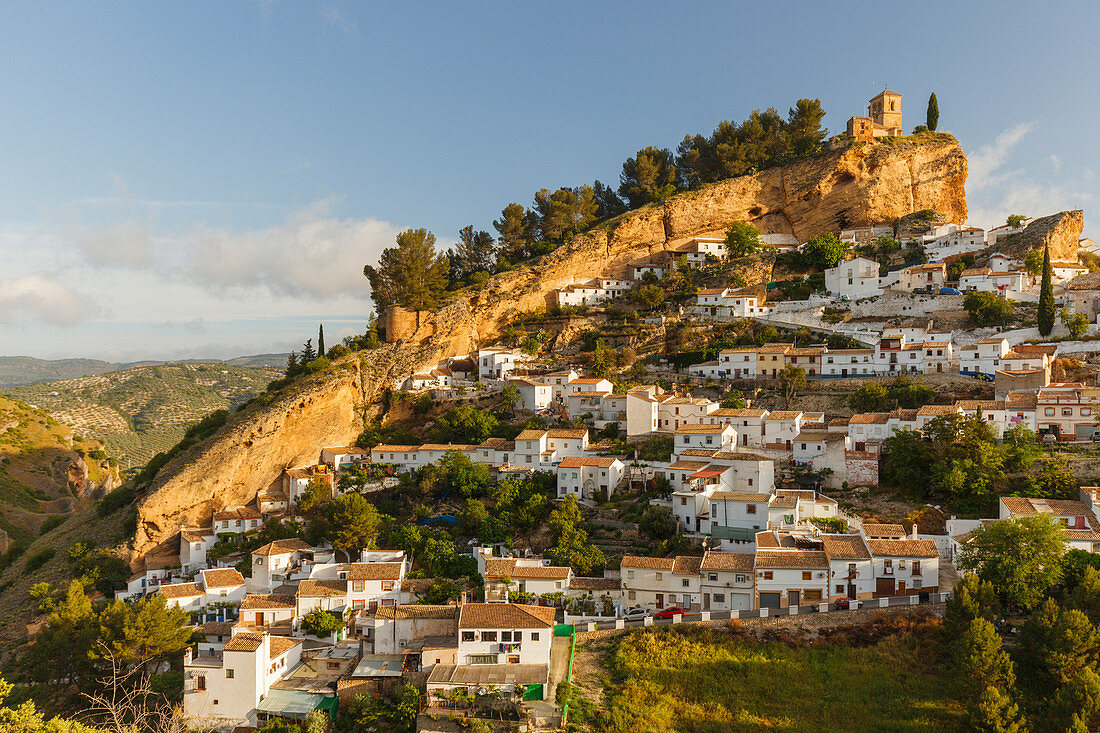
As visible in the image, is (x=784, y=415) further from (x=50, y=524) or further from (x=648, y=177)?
(x=50, y=524)

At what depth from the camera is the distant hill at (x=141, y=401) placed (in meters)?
94.4

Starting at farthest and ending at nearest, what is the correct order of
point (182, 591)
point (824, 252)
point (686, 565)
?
point (824, 252) < point (182, 591) < point (686, 565)

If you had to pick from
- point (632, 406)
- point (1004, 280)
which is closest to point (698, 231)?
point (1004, 280)

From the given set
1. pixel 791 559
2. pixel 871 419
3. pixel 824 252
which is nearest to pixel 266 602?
pixel 791 559

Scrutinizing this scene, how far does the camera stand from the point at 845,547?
974 inches

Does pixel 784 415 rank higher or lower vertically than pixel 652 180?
lower

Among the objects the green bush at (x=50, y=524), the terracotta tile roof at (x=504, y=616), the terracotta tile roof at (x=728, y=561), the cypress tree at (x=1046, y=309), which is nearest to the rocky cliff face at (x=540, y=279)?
the green bush at (x=50, y=524)

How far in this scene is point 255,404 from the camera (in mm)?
45812

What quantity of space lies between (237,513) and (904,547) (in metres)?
30.7

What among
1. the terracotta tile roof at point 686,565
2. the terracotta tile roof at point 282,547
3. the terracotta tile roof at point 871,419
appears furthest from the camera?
the terracotta tile roof at point 871,419

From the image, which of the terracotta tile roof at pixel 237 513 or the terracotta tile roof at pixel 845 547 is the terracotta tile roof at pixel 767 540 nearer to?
the terracotta tile roof at pixel 845 547

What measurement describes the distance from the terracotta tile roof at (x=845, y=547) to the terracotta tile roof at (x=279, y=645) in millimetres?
18565

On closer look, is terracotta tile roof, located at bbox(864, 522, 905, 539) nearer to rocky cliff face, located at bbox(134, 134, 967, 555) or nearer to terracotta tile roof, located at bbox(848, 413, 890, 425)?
terracotta tile roof, located at bbox(848, 413, 890, 425)

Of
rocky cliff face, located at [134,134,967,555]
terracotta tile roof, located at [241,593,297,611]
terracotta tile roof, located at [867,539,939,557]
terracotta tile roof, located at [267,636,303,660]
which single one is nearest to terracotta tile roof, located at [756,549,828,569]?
terracotta tile roof, located at [867,539,939,557]
